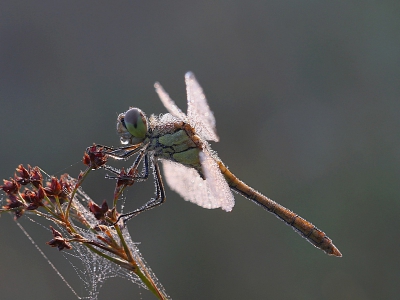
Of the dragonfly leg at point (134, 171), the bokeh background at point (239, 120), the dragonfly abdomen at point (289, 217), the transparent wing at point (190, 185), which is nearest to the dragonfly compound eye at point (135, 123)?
the dragonfly leg at point (134, 171)

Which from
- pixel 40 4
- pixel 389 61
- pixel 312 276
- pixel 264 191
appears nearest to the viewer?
pixel 312 276

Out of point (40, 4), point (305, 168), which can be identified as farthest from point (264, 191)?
point (40, 4)

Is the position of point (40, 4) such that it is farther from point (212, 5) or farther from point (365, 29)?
point (365, 29)

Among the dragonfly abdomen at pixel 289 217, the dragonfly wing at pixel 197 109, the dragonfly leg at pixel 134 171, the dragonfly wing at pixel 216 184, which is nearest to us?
the dragonfly leg at pixel 134 171

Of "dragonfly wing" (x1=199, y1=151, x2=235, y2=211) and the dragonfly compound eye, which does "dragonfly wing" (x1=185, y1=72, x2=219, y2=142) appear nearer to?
"dragonfly wing" (x1=199, y1=151, x2=235, y2=211)

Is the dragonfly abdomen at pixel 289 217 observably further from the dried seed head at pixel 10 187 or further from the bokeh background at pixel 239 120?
the bokeh background at pixel 239 120

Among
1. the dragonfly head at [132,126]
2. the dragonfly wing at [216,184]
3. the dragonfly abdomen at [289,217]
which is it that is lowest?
the dragonfly abdomen at [289,217]

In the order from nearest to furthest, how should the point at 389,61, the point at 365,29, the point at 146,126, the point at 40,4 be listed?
the point at 146,126, the point at 389,61, the point at 365,29, the point at 40,4

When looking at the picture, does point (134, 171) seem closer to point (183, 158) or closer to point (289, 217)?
point (183, 158)
